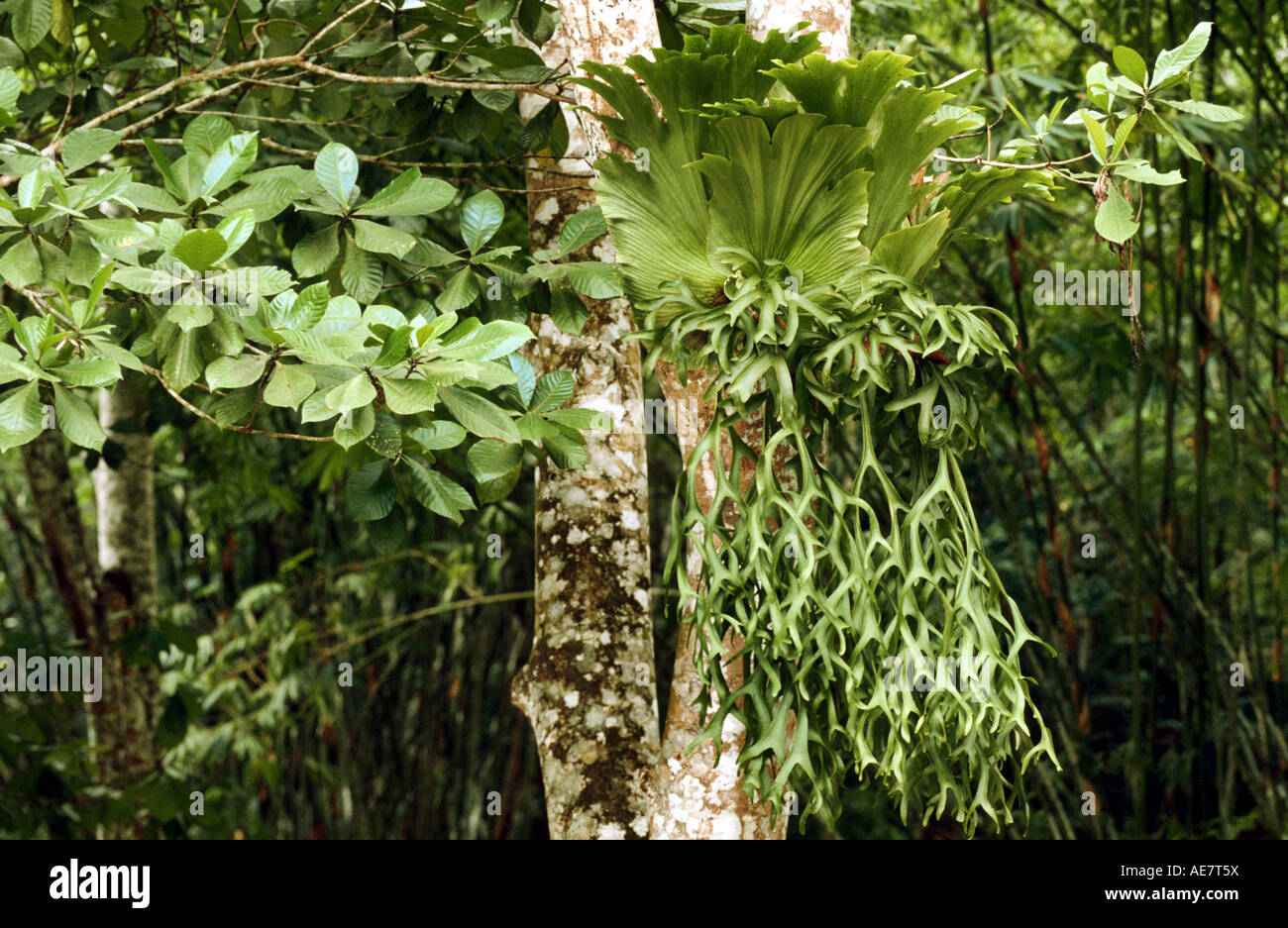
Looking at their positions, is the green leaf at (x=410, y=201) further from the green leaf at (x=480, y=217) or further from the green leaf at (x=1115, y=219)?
the green leaf at (x=1115, y=219)

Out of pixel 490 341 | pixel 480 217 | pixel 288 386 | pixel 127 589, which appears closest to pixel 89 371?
pixel 288 386

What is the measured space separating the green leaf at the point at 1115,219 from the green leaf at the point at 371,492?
852 mm

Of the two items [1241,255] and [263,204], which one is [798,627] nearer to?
[263,204]

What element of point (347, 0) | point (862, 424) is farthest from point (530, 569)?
point (862, 424)

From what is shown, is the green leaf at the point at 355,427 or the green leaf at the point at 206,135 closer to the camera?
the green leaf at the point at 355,427

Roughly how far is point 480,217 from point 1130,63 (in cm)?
79

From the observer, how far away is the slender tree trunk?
1.30 metres

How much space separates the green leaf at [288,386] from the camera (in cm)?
110

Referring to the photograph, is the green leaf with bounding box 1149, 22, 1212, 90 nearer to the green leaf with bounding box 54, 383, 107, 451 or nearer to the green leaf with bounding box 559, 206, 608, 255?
the green leaf with bounding box 559, 206, 608, 255

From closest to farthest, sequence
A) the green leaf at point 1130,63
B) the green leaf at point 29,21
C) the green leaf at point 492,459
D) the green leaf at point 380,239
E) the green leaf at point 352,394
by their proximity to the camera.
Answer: the green leaf at point 352,394, the green leaf at point 1130,63, the green leaf at point 492,459, the green leaf at point 380,239, the green leaf at point 29,21

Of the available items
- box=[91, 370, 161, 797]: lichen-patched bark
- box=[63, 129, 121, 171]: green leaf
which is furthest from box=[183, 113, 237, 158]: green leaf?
box=[91, 370, 161, 797]: lichen-patched bark

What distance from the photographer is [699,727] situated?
1.30 m

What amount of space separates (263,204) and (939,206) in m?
0.79

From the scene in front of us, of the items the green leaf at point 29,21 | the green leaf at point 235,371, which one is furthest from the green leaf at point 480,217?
the green leaf at point 29,21
